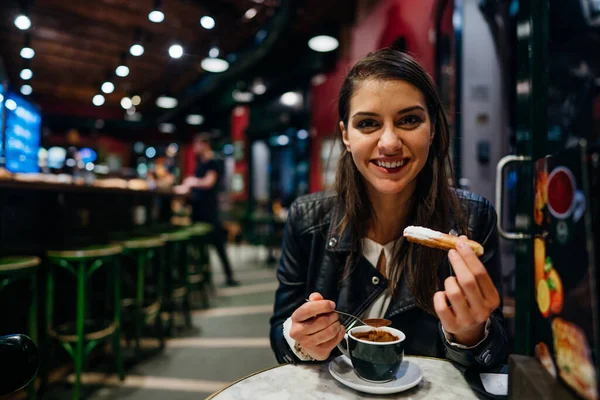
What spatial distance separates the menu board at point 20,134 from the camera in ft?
11.0

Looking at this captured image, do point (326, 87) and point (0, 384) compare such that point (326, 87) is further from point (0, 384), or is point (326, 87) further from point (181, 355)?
point (0, 384)

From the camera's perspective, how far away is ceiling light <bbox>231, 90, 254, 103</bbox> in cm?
934

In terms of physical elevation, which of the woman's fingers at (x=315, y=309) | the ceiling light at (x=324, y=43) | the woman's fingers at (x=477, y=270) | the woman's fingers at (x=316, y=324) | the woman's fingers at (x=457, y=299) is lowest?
the woman's fingers at (x=316, y=324)

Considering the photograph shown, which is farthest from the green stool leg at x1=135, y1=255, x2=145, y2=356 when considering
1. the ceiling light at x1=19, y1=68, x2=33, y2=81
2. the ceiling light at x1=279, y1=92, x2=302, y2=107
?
the ceiling light at x1=279, y1=92, x2=302, y2=107

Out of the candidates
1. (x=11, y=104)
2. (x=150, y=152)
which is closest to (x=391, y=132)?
(x=11, y=104)

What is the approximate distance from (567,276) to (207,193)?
5281 millimetres

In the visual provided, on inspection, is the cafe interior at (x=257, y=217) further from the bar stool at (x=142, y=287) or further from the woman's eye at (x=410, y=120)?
the woman's eye at (x=410, y=120)

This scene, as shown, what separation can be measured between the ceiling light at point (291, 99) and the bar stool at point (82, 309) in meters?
7.14

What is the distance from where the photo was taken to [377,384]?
779 millimetres

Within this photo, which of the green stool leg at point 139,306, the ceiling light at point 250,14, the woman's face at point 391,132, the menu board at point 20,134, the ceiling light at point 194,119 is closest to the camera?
the woman's face at point 391,132

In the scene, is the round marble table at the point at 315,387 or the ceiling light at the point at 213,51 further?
the ceiling light at the point at 213,51

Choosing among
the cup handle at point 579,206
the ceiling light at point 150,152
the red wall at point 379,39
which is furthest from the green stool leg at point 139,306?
the ceiling light at point 150,152

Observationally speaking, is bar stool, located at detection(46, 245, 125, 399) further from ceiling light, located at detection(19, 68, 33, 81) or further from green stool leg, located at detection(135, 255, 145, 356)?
ceiling light, located at detection(19, 68, 33, 81)

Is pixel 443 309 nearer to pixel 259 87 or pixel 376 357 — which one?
pixel 376 357
